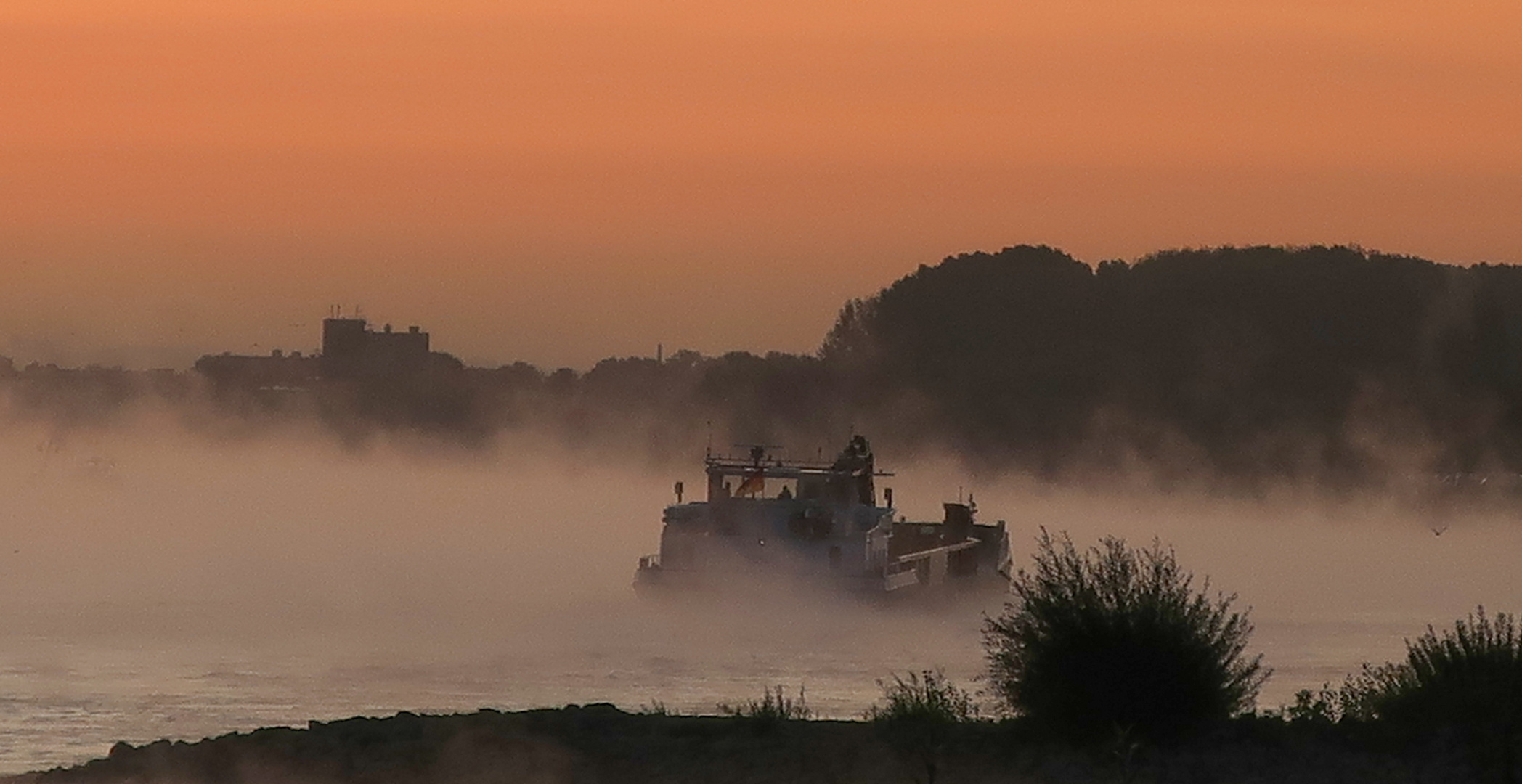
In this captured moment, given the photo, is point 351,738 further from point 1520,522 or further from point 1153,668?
point 1520,522

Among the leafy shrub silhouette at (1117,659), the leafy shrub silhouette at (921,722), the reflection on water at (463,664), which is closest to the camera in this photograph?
the leafy shrub silhouette at (921,722)

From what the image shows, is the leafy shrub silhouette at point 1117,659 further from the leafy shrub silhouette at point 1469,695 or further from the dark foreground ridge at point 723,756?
the leafy shrub silhouette at point 1469,695

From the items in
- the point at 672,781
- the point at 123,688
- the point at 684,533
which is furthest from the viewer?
the point at 684,533

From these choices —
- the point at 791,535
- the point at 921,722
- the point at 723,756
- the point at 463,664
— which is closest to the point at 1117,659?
the point at 921,722

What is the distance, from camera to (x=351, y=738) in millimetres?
16531

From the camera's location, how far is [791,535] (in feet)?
Result: 202

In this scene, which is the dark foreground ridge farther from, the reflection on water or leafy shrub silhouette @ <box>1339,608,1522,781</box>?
the reflection on water

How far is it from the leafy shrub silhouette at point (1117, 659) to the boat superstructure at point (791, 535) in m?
42.7


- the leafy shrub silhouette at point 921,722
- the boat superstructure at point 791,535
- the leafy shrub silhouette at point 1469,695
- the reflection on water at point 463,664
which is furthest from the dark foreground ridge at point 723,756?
the boat superstructure at point 791,535

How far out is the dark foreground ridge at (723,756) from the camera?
1507 centimetres

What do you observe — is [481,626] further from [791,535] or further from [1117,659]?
[1117,659]

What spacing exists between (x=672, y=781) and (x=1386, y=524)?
418ft

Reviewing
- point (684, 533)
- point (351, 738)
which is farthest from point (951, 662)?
point (351, 738)

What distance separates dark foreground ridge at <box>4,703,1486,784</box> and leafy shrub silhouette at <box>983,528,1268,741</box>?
20cm
